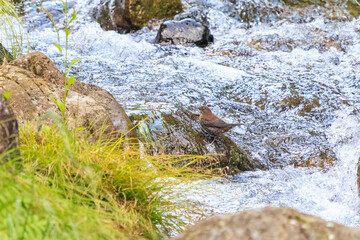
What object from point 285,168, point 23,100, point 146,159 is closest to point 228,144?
point 285,168

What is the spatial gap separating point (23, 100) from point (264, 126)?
3.03 m

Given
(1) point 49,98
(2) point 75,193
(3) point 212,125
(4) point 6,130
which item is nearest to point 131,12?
(3) point 212,125

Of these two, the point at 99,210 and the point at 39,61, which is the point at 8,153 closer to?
the point at 99,210

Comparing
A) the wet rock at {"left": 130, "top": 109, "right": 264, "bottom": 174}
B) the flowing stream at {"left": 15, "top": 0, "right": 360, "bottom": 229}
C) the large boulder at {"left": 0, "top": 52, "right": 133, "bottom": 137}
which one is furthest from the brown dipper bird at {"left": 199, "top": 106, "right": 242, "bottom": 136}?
the large boulder at {"left": 0, "top": 52, "right": 133, "bottom": 137}

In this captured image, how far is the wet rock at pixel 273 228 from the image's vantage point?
1.54 meters

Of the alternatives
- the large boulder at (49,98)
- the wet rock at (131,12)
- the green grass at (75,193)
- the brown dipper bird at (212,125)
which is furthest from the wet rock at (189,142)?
the wet rock at (131,12)

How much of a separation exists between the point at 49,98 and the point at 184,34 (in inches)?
179

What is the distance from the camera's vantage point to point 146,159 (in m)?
2.85

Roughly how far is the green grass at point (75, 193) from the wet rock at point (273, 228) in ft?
1.59

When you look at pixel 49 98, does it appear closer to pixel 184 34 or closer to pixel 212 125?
pixel 212 125

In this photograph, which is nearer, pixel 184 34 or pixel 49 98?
pixel 49 98

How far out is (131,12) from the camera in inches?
327

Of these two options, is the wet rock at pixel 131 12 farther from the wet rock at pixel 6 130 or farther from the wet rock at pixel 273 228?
the wet rock at pixel 273 228

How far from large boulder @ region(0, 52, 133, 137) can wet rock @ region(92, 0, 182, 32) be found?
4.71m
